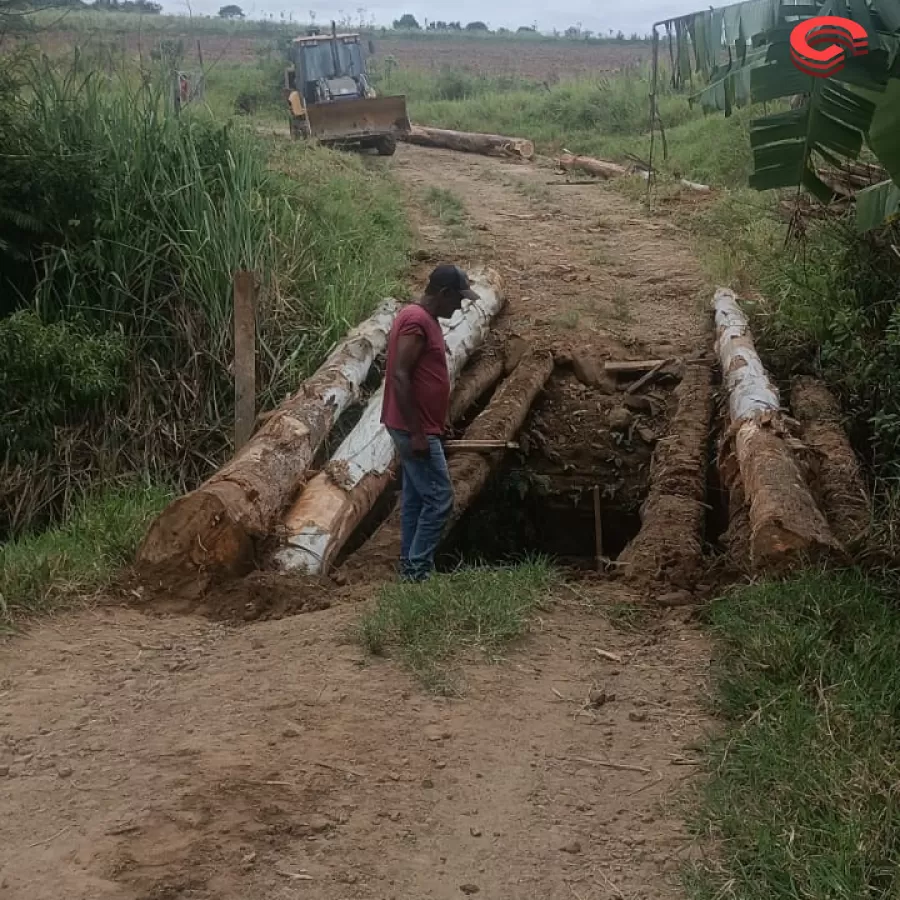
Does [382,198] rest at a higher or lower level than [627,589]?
higher

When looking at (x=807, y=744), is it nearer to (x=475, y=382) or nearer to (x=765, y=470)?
(x=765, y=470)

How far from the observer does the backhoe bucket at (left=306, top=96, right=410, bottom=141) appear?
1927 cm

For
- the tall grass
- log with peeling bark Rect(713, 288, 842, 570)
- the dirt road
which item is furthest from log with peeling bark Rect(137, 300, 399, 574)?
log with peeling bark Rect(713, 288, 842, 570)

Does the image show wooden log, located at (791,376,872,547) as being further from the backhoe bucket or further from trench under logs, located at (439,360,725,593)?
the backhoe bucket

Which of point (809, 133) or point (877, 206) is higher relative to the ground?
point (809, 133)

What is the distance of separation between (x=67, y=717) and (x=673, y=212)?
11.5 metres

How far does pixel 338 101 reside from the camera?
19.5 metres

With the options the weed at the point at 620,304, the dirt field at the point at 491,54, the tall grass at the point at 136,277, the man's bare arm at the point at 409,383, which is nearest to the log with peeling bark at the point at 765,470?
the weed at the point at 620,304

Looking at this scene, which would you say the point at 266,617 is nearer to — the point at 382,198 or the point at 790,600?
the point at 790,600

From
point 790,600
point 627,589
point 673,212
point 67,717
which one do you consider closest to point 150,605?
point 67,717

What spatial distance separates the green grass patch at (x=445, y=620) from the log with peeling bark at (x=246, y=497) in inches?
36.0

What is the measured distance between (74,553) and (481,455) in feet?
9.07

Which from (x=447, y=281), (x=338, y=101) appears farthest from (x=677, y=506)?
(x=338, y=101)

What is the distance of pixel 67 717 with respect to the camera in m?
4.70
